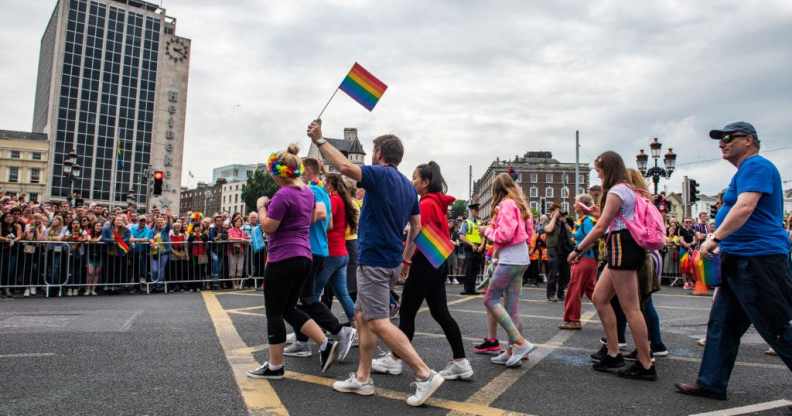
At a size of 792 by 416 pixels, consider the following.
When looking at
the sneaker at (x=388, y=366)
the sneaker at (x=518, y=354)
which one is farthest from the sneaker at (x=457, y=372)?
the sneaker at (x=518, y=354)

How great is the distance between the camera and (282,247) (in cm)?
432

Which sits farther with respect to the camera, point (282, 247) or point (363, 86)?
point (363, 86)

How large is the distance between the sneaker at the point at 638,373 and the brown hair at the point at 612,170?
1.42 metres

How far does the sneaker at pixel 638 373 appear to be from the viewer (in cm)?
450

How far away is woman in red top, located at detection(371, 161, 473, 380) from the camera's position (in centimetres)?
443

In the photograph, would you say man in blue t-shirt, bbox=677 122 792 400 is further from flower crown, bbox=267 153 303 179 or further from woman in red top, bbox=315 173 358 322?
woman in red top, bbox=315 173 358 322

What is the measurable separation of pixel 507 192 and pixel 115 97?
89.1m

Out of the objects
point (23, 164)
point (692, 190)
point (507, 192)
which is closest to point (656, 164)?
point (692, 190)

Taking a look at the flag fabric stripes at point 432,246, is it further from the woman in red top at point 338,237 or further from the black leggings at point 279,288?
the woman in red top at point 338,237

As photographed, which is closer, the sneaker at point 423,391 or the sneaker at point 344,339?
the sneaker at point 423,391

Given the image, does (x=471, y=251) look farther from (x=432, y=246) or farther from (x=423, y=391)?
(x=423, y=391)

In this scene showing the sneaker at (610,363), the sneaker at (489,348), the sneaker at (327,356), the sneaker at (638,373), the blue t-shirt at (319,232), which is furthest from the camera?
the sneaker at (489,348)

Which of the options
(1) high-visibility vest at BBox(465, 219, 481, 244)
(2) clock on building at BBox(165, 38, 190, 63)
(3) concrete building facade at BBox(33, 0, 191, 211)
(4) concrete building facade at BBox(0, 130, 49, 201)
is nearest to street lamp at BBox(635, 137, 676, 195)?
(1) high-visibility vest at BBox(465, 219, 481, 244)

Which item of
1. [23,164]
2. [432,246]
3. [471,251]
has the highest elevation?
[23,164]
